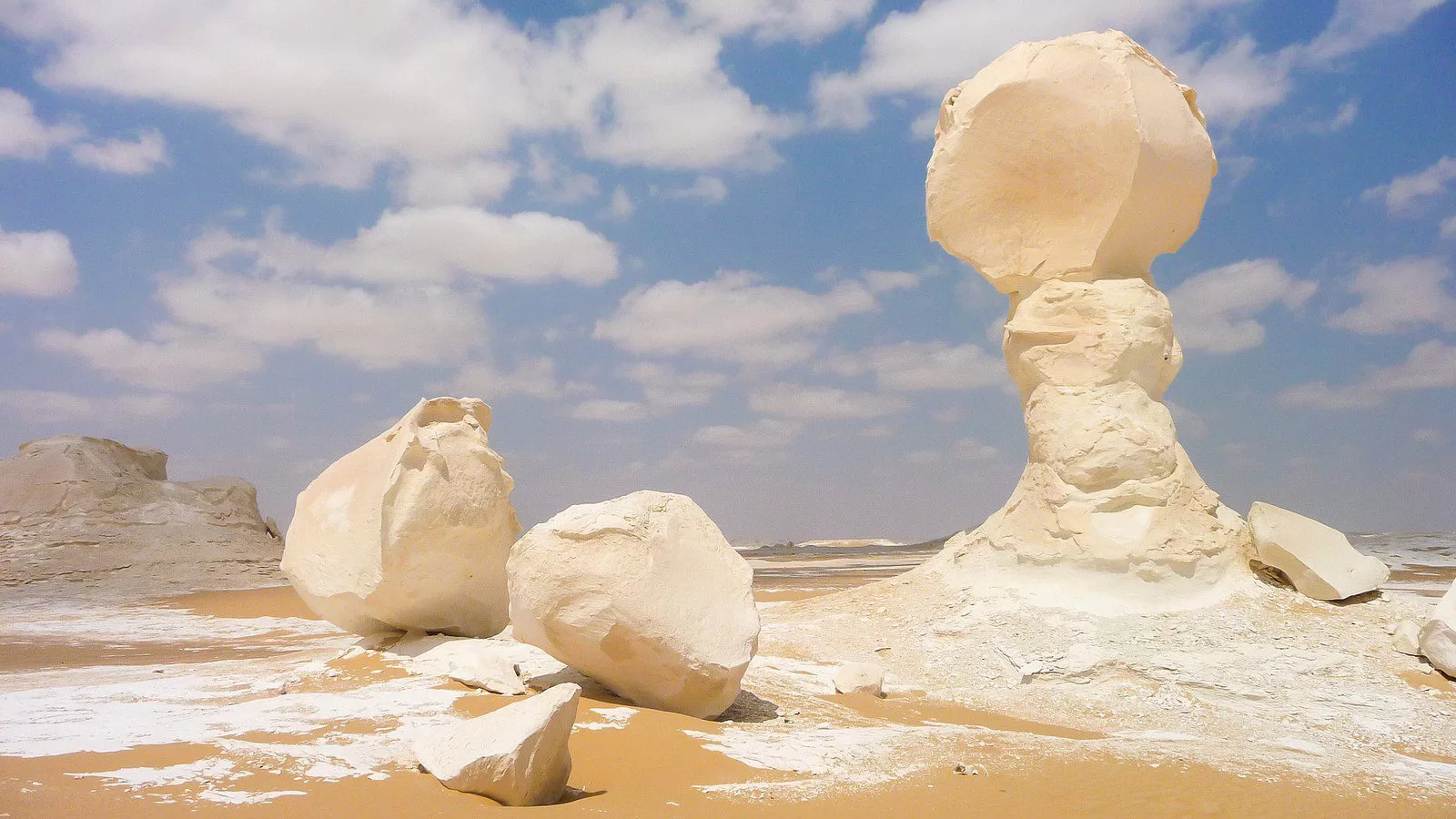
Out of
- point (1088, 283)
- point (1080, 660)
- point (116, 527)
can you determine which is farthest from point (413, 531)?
point (116, 527)

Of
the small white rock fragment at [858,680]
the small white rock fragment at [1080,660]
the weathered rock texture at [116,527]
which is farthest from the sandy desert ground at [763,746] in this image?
the weathered rock texture at [116,527]

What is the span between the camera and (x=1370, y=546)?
97.0 ft

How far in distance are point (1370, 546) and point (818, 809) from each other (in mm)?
31348

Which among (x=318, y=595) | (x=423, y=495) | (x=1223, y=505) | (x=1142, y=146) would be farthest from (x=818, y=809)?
(x=1142, y=146)

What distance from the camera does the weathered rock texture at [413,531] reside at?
6.88m

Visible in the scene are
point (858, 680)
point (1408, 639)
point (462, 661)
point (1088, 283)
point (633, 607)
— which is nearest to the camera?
point (633, 607)

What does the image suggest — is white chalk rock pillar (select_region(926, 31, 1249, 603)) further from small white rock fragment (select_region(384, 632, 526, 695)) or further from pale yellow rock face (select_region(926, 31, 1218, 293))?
small white rock fragment (select_region(384, 632, 526, 695))

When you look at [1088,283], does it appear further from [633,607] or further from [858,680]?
[633,607]

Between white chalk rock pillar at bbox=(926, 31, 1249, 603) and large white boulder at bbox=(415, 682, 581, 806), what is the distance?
19.2 feet

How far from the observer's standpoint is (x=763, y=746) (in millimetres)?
5344

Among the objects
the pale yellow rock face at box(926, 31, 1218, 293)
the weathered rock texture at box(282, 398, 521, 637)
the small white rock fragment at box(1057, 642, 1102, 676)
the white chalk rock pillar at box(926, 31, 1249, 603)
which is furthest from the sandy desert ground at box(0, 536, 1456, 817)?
the pale yellow rock face at box(926, 31, 1218, 293)

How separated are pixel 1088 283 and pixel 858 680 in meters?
4.74

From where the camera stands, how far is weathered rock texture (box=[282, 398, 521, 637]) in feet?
22.6

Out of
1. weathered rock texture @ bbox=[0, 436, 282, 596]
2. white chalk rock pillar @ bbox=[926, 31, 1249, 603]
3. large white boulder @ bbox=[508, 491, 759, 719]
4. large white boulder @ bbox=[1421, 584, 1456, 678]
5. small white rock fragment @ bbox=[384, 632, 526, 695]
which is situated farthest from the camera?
weathered rock texture @ bbox=[0, 436, 282, 596]
